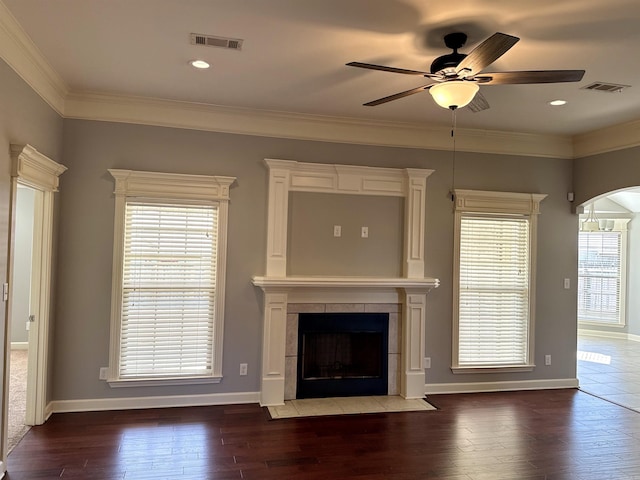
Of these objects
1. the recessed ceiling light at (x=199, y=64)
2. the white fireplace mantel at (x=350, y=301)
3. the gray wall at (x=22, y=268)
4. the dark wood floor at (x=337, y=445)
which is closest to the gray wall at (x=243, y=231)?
the white fireplace mantel at (x=350, y=301)

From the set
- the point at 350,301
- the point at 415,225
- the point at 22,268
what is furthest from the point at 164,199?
the point at 22,268

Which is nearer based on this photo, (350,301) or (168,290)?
(168,290)

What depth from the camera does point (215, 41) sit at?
312cm

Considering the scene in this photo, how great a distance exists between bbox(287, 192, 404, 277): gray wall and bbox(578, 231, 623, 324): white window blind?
597 cm

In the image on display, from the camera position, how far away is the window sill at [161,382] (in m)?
4.44

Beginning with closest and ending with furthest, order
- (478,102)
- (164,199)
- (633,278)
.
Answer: (478,102), (164,199), (633,278)

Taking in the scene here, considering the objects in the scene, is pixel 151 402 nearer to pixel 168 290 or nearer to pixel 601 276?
pixel 168 290

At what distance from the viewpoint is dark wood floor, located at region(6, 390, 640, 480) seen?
3.31m

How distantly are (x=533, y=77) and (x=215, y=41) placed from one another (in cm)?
194

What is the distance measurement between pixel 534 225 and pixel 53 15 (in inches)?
193

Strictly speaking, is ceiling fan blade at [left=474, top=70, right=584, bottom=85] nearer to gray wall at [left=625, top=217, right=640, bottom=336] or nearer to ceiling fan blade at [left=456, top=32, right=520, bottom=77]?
ceiling fan blade at [left=456, top=32, right=520, bottom=77]

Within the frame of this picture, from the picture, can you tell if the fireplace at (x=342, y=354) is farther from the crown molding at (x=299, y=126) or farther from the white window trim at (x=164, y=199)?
the crown molding at (x=299, y=126)

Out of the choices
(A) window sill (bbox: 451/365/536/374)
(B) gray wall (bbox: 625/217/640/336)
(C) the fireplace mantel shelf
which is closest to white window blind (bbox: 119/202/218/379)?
(C) the fireplace mantel shelf

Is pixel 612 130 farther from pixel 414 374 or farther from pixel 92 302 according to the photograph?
pixel 92 302
